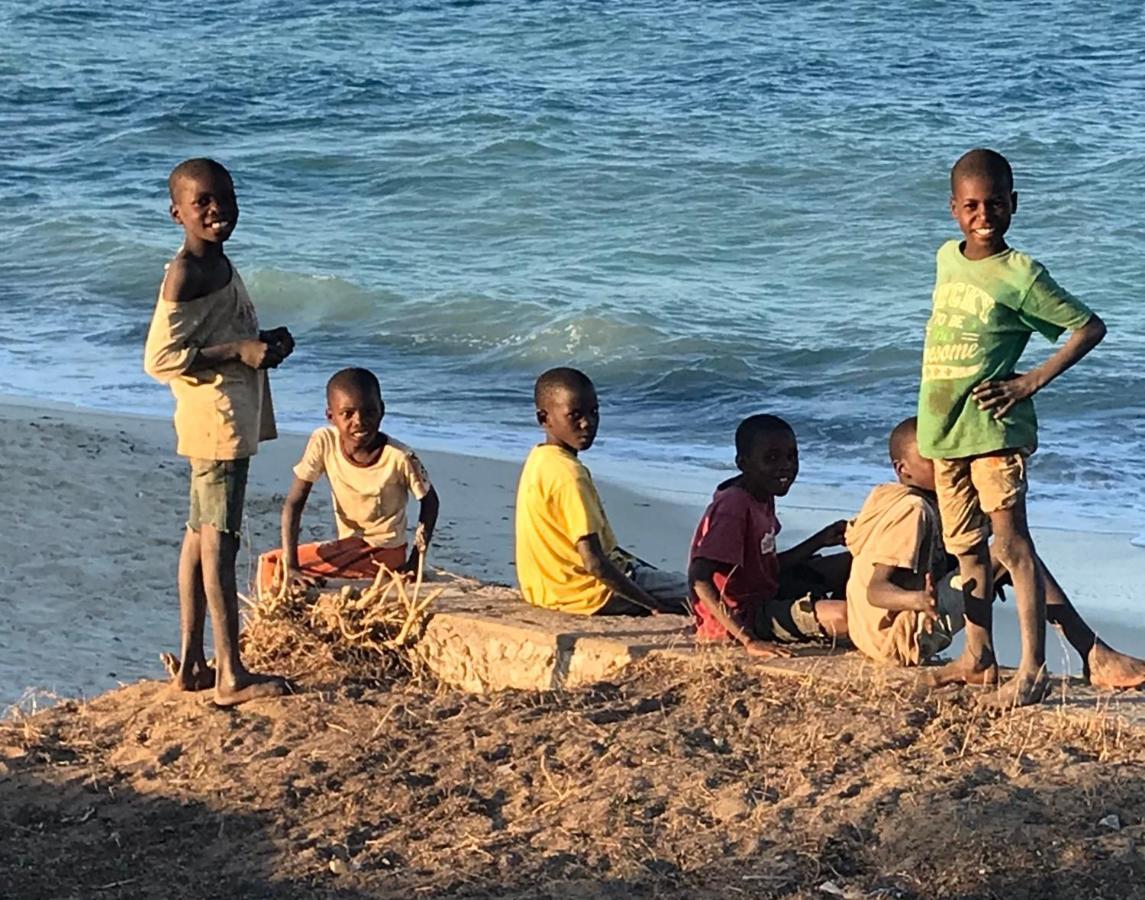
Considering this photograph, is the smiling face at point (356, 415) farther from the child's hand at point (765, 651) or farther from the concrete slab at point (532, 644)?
the child's hand at point (765, 651)

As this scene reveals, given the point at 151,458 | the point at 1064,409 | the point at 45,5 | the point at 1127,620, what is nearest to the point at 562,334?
the point at 1064,409

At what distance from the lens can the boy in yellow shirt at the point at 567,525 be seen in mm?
6191

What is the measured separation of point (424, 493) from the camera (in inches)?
261

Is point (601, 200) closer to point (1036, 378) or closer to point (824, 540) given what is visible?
point (824, 540)

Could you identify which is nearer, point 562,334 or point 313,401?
point 313,401

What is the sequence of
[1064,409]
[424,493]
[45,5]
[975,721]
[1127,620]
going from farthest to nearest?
[45,5], [1064,409], [1127,620], [424,493], [975,721]

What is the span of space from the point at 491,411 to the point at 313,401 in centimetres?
118

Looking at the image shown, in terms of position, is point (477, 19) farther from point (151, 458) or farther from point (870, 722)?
point (870, 722)

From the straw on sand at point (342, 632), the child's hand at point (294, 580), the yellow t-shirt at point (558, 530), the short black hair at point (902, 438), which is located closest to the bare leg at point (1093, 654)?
the short black hair at point (902, 438)

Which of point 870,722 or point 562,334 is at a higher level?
point 562,334

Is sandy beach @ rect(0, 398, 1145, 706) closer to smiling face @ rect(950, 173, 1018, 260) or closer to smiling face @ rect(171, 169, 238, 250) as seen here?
smiling face @ rect(171, 169, 238, 250)

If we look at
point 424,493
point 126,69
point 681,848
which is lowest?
point 681,848

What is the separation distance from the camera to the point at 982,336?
5.06 metres

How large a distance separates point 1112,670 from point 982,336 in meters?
1.19
